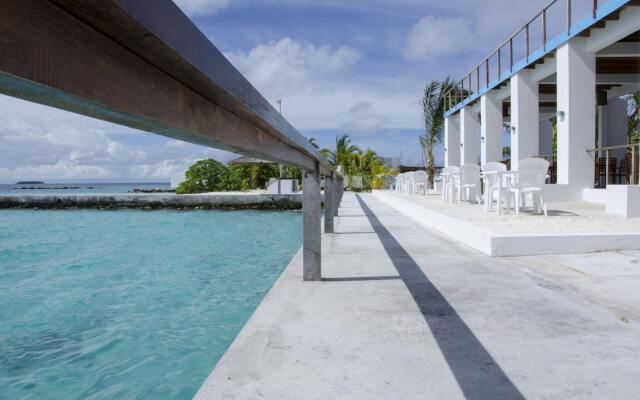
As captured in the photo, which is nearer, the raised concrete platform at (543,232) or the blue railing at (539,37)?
the raised concrete platform at (543,232)

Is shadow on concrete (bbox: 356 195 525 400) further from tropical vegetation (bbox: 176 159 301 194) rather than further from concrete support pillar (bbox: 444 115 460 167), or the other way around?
tropical vegetation (bbox: 176 159 301 194)

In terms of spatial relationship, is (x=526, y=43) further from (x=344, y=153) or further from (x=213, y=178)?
(x=344, y=153)

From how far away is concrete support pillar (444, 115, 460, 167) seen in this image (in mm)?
18984

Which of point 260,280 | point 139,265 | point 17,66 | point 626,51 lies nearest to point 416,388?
point 17,66

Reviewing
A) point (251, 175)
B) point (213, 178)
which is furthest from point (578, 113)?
point (251, 175)

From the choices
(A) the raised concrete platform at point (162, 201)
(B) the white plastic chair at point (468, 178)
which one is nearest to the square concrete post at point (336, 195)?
(B) the white plastic chair at point (468, 178)

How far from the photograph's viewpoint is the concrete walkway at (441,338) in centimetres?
178

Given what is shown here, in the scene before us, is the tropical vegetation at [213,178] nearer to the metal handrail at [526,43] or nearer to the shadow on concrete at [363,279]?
the metal handrail at [526,43]

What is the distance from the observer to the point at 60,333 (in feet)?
14.0

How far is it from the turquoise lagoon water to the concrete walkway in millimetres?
753

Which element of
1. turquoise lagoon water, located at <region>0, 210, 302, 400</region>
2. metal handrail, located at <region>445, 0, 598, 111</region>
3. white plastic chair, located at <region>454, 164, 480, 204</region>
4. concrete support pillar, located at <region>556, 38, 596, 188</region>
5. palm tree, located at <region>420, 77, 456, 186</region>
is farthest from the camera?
palm tree, located at <region>420, 77, 456, 186</region>

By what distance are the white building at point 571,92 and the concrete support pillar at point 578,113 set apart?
0.02 m

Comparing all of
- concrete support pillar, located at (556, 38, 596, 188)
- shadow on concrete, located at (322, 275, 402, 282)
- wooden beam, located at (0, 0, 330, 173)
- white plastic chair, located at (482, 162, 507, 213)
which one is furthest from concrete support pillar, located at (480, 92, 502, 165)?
wooden beam, located at (0, 0, 330, 173)

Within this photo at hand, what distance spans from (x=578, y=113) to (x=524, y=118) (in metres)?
2.38
